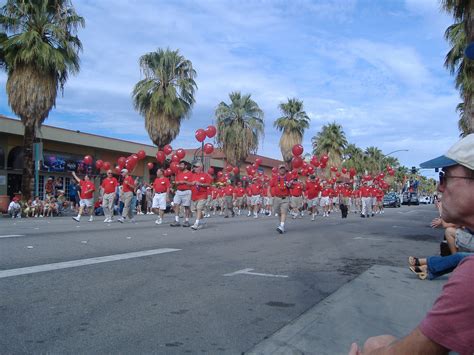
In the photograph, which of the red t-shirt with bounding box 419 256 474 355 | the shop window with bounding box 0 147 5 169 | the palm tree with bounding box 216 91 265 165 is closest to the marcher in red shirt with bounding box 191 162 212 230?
the red t-shirt with bounding box 419 256 474 355

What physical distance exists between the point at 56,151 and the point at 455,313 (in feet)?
97.2

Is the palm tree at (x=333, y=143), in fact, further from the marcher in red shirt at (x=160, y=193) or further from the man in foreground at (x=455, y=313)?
the man in foreground at (x=455, y=313)

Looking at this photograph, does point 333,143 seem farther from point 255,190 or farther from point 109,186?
point 109,186

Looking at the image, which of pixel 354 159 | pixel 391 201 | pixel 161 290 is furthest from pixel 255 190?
pixel 354 159

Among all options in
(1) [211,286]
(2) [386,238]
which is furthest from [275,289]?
(2) [386,238]

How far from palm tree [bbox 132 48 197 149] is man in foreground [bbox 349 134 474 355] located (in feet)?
91.1

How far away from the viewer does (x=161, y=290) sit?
5.57 metres

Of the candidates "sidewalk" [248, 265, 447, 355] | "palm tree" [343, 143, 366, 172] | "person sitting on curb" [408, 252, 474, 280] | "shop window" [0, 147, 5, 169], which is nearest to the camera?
"sidewalk" [248, 265, 447, 355]

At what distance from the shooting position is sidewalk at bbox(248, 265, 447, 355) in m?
3.88

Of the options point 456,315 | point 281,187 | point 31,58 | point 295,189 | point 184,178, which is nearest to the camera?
point 456,315

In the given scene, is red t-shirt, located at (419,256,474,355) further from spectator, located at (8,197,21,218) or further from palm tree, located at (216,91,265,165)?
palm tree, located at (216,91,265,165)

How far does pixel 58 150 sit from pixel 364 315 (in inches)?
1066

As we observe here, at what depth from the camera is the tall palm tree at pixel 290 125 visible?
4288 centimetres

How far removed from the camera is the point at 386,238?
42.6ft
